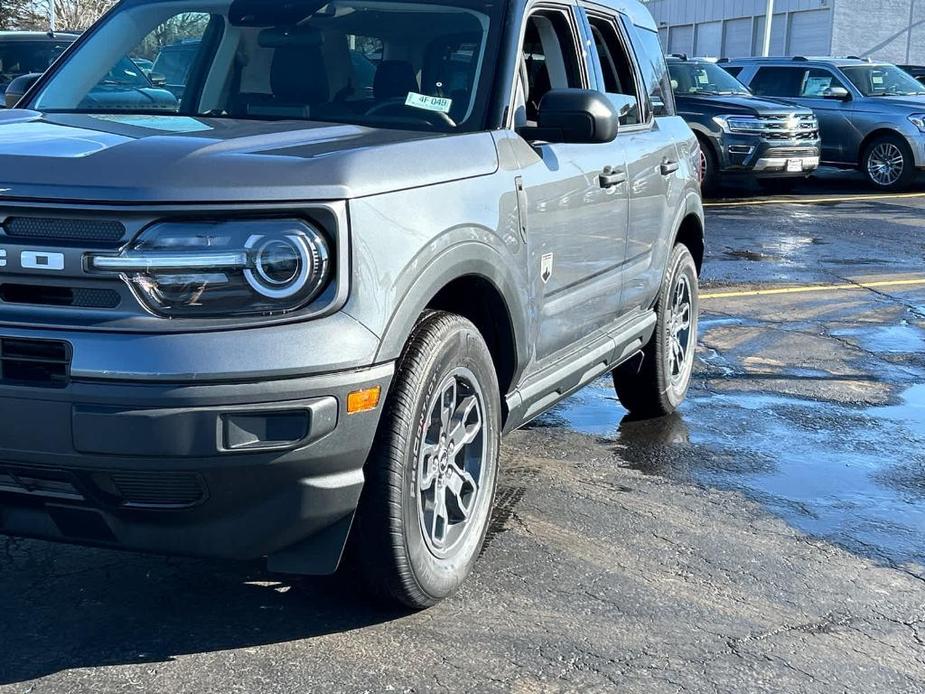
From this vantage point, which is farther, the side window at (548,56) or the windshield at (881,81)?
the windshield at (881,81)

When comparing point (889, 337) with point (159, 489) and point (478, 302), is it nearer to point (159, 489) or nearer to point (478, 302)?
point (478, 302)

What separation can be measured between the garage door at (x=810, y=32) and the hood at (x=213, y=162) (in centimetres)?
4277

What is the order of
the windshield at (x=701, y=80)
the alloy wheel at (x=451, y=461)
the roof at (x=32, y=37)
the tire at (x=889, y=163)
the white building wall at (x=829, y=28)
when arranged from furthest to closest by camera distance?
1. the white building wall at (x=829, y=28)
2. the tire at (x=889, y=163)
3. the windshield at (x=701, y=80)
4. the roof at (x=32, y=37)
5. the alloy wheel at (x=451, y=461)

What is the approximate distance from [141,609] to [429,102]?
1.86 m

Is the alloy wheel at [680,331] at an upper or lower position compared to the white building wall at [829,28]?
lower

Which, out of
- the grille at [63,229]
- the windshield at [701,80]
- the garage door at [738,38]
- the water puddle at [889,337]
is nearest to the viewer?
the grille at [63,229]

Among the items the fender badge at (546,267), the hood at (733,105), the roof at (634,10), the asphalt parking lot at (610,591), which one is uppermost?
the roof at (634,10)

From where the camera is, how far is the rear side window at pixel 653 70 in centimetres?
598

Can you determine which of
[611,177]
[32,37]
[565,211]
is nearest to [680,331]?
[611,177]

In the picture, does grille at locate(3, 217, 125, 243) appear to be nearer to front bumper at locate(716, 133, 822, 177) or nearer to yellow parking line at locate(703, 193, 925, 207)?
yellow parking line at locate(703, 193, 925, 207)

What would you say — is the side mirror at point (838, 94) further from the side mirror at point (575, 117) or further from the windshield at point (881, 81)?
the side mirror at point (575, 117)

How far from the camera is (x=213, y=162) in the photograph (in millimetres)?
3197

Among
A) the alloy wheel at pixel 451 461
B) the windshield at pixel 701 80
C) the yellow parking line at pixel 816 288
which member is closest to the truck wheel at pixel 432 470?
the alloy wheel at pixel 451 461

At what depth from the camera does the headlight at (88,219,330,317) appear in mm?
3084
